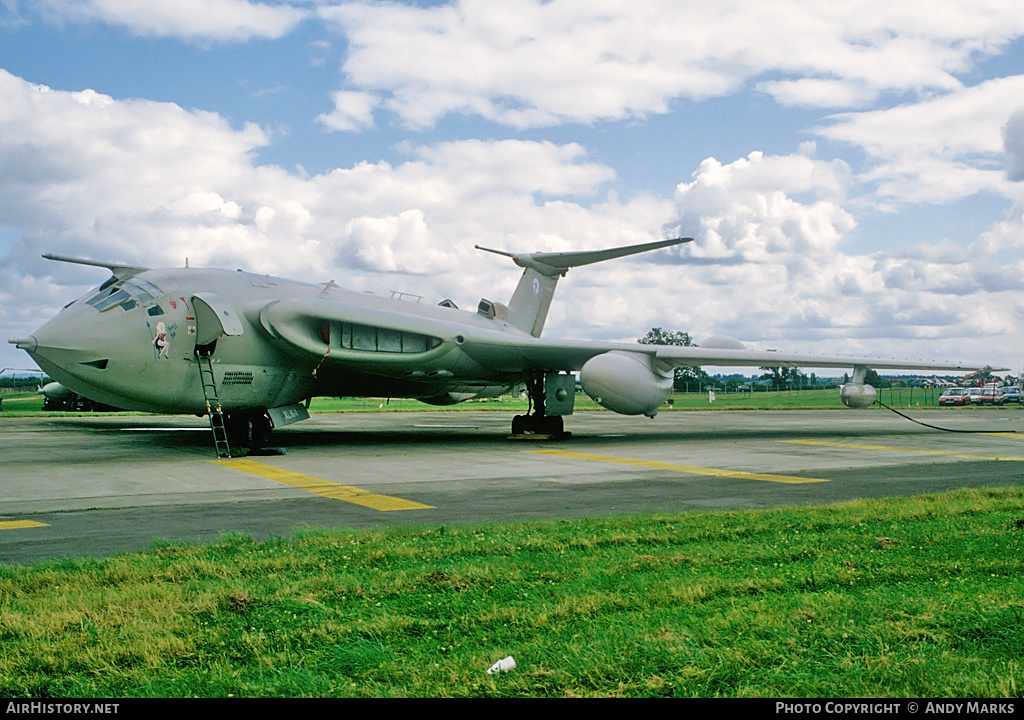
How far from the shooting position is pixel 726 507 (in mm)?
8516

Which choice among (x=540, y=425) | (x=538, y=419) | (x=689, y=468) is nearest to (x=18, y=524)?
(x=689, y=468)

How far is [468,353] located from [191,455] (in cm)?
659

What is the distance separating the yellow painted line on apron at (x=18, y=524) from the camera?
749cm

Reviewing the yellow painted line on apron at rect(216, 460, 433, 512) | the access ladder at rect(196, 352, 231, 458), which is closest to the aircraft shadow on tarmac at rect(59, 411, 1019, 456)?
the access ladder at rect(196, 352, 231, 458)

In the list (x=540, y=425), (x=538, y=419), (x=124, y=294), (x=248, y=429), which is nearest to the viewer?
(x=124, y=294)

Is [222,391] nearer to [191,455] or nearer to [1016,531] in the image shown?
[191,455]

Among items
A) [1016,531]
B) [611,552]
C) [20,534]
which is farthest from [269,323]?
[1016,531]

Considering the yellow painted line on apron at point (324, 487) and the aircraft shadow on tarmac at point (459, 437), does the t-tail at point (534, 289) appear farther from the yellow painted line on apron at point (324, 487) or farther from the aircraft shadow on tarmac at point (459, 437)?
the yellow painted line on apron at point (324, 487)

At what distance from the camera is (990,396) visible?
187 ft

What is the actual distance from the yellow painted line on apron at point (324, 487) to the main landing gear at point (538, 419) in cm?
865

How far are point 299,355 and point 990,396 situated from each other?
55.4m

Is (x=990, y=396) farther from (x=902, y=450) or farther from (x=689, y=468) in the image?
(x=689, y=468)

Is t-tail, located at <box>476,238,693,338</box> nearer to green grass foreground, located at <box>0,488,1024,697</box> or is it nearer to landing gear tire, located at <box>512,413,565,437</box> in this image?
landing gear tire, located at <box>512,413,565,437</box>

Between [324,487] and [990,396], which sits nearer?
[324,487]
